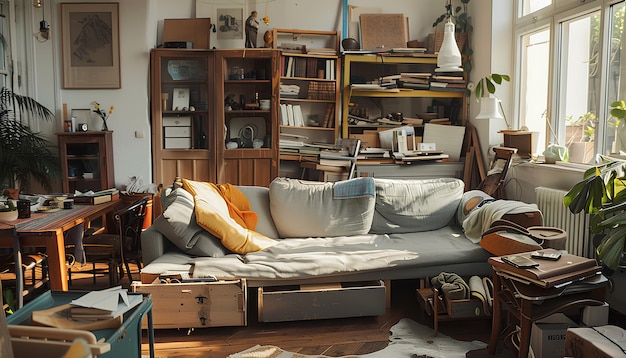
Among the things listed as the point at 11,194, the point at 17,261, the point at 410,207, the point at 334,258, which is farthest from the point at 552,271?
the point at 11,194

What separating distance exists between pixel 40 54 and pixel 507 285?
17.7 feet

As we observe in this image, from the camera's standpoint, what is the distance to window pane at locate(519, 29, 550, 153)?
5133 mm

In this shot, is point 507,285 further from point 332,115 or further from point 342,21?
point 342,21

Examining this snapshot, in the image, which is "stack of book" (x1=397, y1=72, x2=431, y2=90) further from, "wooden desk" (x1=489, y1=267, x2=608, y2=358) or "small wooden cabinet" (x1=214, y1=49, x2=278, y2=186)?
"wooden desk" (x1=489, y1=267, x2=608, y2=358)

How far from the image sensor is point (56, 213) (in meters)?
3.89

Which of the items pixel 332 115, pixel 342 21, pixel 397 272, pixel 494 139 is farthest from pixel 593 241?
pixel 342 21

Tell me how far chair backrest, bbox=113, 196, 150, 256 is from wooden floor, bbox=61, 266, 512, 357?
0.96 m

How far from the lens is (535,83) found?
531 cm

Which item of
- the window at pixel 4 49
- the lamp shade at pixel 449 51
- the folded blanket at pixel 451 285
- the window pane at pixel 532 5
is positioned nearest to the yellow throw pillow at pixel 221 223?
the folded blanket at pixel 451 285

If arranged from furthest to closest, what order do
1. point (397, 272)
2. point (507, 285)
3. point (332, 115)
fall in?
point (332, 115) → point (397, 272) → point (507, 285)

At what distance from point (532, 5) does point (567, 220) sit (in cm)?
234

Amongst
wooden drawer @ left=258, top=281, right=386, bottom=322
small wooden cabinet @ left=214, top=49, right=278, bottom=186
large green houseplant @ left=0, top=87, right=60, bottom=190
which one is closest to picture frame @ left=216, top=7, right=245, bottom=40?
small wooden cabinet @ left=214, top=49, right=278, bottom=186

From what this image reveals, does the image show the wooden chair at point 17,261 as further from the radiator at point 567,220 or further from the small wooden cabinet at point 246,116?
the radiator at point 567,220

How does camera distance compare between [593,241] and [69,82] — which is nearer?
[593,241]
